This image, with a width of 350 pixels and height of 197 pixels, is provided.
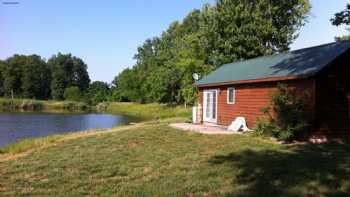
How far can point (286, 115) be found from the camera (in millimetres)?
11023

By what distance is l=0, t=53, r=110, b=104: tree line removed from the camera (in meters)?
74.7

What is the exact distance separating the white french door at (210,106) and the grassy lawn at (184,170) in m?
6.29

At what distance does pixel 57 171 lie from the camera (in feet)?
23.1

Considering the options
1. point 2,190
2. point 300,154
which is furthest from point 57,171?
point 300,154

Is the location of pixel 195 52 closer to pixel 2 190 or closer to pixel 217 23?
pixel 217 23

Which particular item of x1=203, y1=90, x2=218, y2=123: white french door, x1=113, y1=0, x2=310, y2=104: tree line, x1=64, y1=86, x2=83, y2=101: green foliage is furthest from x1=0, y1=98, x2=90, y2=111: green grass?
x1=203, y1=90, x2=218, y2=123: white french door

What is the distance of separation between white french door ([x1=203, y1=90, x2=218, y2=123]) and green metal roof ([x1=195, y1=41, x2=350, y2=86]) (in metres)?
0.56

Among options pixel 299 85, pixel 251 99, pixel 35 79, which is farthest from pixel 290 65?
pixel 35 79

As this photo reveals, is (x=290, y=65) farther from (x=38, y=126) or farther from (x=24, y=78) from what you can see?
(x=24, y=78)

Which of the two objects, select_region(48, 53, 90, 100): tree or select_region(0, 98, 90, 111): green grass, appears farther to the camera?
select_region(48, 53, 90, 100): tree

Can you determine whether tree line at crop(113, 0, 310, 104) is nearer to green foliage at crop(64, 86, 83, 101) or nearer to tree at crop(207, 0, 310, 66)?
tree at crop(207, 0, 310, 66)

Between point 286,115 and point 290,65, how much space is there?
2.32 metres

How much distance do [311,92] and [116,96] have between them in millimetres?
59736

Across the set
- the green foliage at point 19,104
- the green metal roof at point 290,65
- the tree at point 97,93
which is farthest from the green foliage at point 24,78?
the green metal roof at point 290,65
